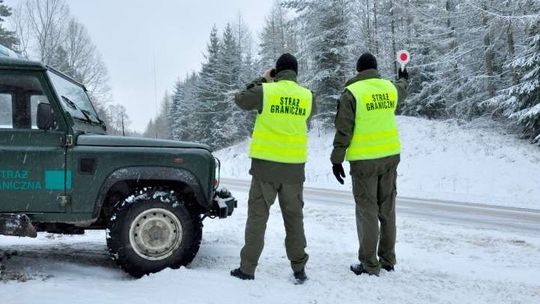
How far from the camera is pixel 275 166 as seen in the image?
4.52 metres

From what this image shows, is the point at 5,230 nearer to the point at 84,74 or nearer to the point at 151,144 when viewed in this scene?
the point at 151,144

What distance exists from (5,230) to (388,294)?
3.41 metres

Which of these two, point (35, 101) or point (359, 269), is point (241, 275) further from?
point (35, 101)

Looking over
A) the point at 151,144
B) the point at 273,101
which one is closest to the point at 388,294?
the point at 273,101

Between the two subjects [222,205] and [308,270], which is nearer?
[308,270]

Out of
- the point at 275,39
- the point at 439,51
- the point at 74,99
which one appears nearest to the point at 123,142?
the point at 74,99

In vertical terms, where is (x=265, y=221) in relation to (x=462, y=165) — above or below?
below

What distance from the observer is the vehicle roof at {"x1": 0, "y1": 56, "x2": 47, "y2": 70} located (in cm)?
468

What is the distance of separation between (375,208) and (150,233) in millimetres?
2166

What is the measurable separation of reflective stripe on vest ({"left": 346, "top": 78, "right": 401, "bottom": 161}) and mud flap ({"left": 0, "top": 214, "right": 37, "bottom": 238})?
3.04m

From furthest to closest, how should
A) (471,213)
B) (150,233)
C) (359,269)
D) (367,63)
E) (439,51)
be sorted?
(439,51)
(471,213)
(367,63)
(359,269)
(150,233)

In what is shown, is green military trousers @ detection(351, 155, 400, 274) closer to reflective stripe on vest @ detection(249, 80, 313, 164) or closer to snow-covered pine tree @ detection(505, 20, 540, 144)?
reflective stripe on vest @ detection(249, 80, 313, 164)

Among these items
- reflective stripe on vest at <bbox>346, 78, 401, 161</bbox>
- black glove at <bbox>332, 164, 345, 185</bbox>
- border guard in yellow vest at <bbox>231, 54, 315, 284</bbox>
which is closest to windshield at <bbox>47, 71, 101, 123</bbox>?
border guard in yellow vest at <bbox>231, 54, 315, 284</bbox>

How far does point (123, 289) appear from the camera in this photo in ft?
13.3
